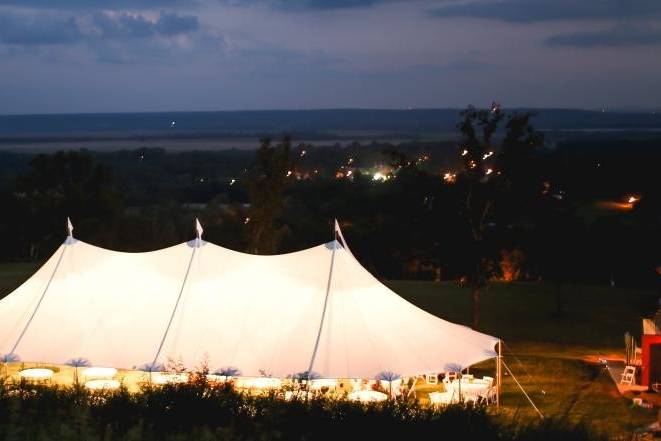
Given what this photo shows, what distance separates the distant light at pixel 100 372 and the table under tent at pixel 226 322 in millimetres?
21

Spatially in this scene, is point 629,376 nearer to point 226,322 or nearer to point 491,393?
point 491,393

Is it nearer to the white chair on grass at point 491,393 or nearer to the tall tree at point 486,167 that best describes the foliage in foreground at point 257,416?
the white chair on grass at point 491,393

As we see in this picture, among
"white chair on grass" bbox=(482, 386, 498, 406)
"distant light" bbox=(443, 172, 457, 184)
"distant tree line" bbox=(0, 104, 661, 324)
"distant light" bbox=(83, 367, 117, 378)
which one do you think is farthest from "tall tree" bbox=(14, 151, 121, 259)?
"white chair on grass" bbox=(482, 386, 498, 406)

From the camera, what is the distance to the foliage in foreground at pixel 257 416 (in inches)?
217

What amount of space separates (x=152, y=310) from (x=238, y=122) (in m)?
172

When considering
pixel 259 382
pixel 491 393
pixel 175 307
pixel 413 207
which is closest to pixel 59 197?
pixel 413 207

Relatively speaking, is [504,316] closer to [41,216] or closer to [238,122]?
[41,216]

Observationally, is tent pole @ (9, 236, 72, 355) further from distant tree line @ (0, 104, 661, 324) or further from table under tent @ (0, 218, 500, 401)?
Answer: distant tree line @ (0, 104, 661, 324)

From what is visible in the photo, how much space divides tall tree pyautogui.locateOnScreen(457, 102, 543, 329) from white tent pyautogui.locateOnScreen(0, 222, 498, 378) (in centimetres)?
497

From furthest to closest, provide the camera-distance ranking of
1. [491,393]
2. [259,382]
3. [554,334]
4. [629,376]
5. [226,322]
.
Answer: [554,334], [629,376], [226,322], [259,382], [491,393]

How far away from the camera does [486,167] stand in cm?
1795

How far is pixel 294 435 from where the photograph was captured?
5684 mm

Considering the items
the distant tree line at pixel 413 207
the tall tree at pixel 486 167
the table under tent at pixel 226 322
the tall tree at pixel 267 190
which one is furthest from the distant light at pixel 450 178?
the table under tent at pixel 226 322

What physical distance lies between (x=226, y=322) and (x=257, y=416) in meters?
6.95
